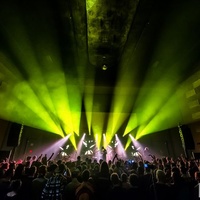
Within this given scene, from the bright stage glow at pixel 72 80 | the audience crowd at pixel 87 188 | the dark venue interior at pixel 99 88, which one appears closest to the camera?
the audience crowd at pixel 87 188

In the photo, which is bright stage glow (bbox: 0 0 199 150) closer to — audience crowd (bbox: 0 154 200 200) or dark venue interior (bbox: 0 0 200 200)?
dark venue interior (bbox: 0 0 200 200)

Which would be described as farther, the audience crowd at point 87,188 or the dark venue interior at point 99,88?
the dark venue interior at point 99,88

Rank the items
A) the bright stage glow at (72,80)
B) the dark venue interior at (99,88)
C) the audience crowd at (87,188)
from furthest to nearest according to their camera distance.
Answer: the bright stage glow at (72,80) < the dark venue interior at (99,88) < the audience crowd at (87,188)

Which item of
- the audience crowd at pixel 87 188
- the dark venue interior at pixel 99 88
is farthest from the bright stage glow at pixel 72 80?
the audience crowd at pixel 87 188

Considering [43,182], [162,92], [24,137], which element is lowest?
[43,182]

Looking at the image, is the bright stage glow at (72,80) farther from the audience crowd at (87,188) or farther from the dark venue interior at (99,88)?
the audience crowd at (87,188)

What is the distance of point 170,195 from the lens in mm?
3111

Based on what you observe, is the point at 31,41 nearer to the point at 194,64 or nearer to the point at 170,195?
the point at 170,195

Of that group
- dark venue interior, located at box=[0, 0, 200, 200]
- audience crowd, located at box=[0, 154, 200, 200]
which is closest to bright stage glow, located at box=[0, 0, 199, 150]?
dark venue interior, located at box=[0, 0, 200, 200]

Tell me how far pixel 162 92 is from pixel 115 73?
435 cm

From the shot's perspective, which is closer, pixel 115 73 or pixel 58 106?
pixel 115 73

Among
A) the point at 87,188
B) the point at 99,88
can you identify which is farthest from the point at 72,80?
the point at 87,188

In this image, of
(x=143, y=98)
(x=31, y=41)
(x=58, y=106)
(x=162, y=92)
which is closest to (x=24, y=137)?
(x=58, y=106)

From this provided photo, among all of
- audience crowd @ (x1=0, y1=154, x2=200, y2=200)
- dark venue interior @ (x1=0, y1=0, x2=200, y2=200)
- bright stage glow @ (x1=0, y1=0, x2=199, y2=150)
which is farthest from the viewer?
bright stage glow @ (x1=0, y1=0, x2=199, y2=150)
